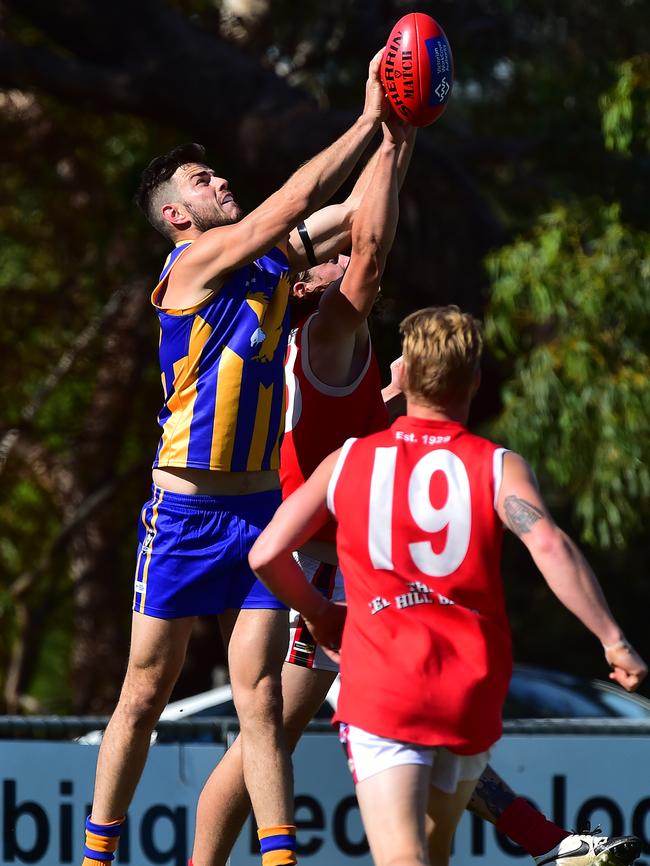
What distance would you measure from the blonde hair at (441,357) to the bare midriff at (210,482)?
1106 mm

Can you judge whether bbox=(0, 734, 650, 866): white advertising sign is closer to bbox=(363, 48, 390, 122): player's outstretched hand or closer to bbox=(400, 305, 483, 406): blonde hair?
bbox=(363, 48, 390, 122): player's outstretched hand

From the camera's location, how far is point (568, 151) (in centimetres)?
1542

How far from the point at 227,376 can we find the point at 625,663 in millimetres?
1725

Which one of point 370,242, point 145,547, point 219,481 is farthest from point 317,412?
point 145,547

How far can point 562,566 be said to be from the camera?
3984 mm

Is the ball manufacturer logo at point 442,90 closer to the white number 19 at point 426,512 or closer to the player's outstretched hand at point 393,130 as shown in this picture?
the player's outstretched hand at point 393,130

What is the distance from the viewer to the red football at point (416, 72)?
16.7 ft

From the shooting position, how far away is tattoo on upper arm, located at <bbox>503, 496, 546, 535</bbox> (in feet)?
13.0

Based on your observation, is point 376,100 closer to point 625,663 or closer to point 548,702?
point 625,663

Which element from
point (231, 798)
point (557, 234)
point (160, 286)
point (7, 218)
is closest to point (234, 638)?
point (231, 798)

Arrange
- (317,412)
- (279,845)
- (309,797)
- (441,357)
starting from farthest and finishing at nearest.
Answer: (309,797)
(317,412)
(279,845)
(441,357)

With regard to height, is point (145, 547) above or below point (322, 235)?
below

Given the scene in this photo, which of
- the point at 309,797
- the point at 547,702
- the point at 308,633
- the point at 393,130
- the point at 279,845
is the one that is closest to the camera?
the point at 279,845

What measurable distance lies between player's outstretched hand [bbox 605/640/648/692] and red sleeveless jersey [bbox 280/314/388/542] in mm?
1620
